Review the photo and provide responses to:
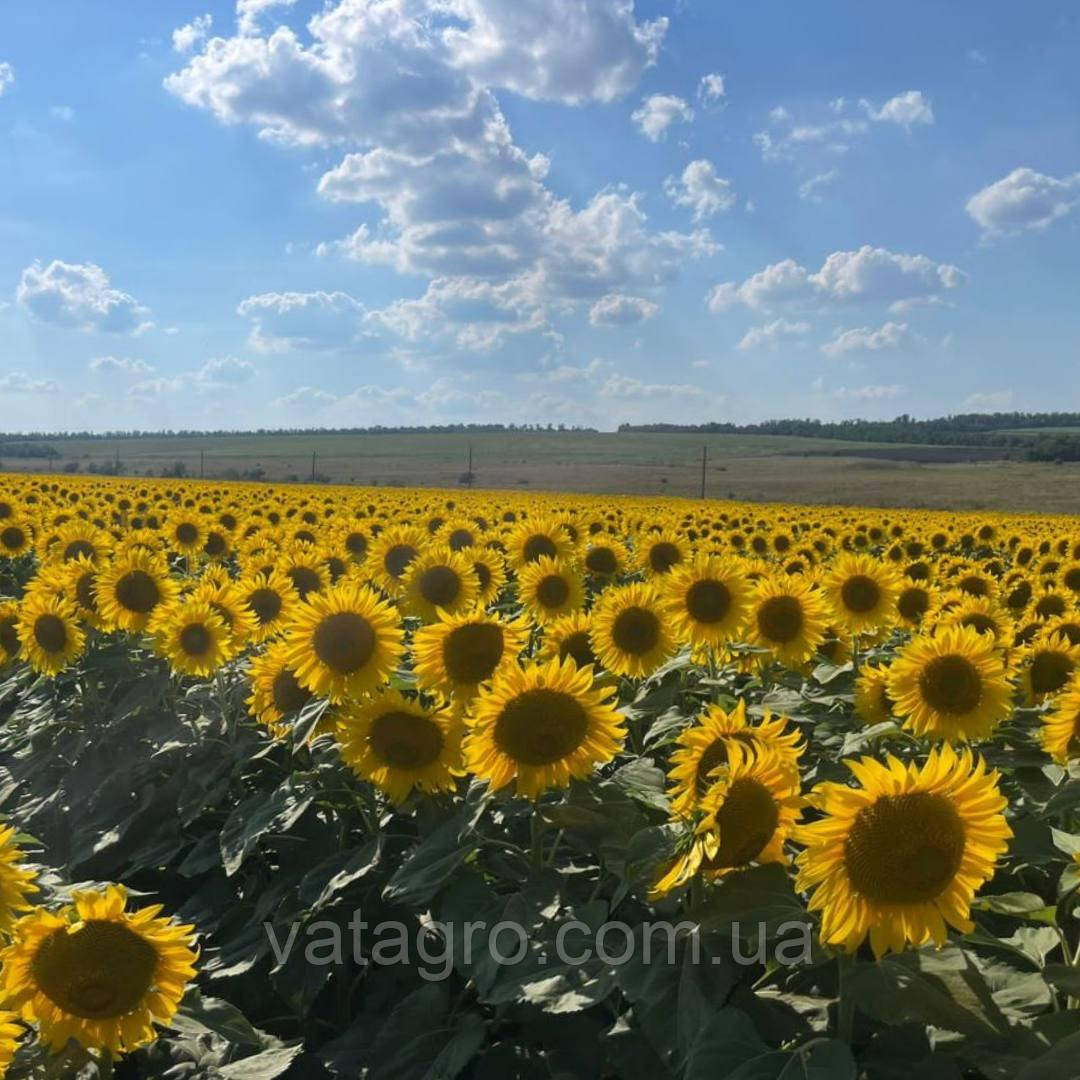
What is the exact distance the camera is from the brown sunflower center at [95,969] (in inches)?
93.7

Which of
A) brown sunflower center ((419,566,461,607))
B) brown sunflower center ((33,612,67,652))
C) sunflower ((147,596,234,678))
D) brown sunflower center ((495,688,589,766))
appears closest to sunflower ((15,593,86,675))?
brown sunflower center ((33,612,67,652))

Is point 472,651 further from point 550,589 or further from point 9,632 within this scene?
point 9,632

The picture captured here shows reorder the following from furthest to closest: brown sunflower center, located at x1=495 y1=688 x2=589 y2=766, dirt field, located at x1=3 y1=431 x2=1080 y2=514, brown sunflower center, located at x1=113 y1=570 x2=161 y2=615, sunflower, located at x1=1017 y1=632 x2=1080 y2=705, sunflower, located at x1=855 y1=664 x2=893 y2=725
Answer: dirt field, located at x1=3 y1=431 x2=1080 y2=514 < brown sunflower center, located at x1=113 y1=570 x2=161 y2=615 < sunflower, located at x1=1017 y1=632 x2=1080 y2=705 < sunflower, located at x1=855 y1=664 x2=893 y2=725 < brown sunflower center, located at x1=495 y1=688 x2=589 y2=766

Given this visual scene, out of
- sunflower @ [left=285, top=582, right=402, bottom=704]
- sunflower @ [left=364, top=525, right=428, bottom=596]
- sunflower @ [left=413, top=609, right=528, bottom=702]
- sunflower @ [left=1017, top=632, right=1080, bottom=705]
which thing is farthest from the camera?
sunflower @ [left=364, top=525, right=428, bottom=596]

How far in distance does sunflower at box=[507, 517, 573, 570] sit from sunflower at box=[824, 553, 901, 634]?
2.12 m

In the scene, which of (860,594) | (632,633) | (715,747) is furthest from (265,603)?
(715,747)

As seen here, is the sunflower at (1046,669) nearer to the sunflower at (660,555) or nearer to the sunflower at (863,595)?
the sunflower at (863,595)

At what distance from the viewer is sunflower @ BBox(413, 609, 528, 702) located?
369cm

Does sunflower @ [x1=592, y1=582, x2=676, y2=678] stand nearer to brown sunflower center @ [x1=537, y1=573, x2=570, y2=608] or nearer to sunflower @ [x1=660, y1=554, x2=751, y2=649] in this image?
sunflower @ [x1=660, y1=554, x2=751, y2=649]

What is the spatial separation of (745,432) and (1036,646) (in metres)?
183

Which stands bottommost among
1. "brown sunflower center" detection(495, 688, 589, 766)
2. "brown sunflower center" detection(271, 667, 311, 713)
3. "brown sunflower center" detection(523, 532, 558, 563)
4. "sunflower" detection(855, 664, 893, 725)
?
"brown sunflower center" detection(271, 667, 311, 713)

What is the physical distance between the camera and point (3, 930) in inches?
99.4

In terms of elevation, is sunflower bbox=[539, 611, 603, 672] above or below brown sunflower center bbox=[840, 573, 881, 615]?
below

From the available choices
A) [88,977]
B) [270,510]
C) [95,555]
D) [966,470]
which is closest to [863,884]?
[88,977]
